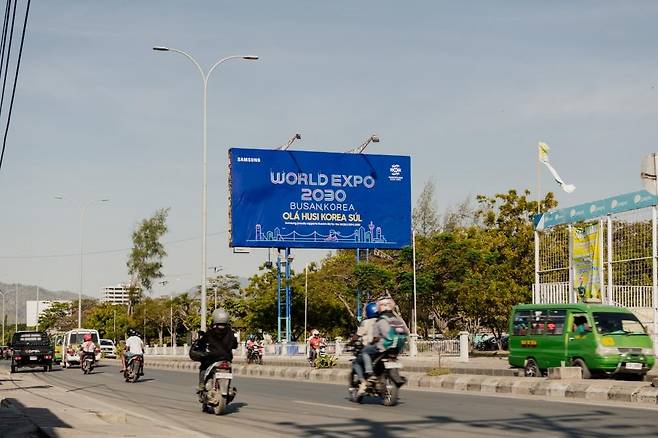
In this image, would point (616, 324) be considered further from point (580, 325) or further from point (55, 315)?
point (55, 315)

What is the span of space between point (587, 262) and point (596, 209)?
179 centimetres

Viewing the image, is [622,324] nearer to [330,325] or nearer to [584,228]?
[584,228]

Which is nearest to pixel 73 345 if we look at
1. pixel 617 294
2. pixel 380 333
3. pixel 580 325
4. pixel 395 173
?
pixel 395 173

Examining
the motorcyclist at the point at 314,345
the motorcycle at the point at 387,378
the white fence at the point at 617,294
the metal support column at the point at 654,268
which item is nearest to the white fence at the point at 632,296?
the white fence at the point at 617,294

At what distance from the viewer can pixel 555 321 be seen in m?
25.7

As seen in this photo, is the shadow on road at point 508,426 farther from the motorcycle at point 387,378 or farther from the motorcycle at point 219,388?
the motorcycle at point 387,378

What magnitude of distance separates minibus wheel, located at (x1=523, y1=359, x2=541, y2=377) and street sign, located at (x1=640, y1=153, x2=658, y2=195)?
13.5 metres

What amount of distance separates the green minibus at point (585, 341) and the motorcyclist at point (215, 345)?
1098 centimetres

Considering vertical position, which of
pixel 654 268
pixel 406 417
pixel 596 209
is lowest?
pixel 406 417

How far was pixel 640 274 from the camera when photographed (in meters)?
31.1

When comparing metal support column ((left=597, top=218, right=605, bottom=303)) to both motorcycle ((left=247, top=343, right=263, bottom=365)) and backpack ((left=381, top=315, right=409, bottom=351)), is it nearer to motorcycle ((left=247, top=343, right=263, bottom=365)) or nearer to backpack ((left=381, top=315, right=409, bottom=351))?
backpack ((left=381, top=315, right=409, bottom=351))

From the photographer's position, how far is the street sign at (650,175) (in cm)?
1339

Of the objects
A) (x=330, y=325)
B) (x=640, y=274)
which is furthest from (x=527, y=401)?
(x=330, y=325)

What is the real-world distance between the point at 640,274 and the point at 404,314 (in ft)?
121
